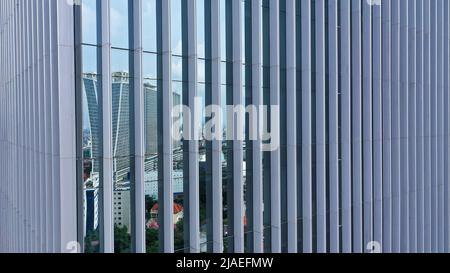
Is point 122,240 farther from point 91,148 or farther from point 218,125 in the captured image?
point 218,125

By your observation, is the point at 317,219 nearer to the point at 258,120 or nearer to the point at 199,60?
the point at 258,120

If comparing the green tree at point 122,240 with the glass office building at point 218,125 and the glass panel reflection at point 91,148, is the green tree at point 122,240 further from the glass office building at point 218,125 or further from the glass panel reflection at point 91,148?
the glass panel reflection at point 91,148

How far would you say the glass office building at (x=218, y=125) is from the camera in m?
9.17

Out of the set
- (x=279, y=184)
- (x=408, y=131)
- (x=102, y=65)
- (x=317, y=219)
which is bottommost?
(x=317, y=219)

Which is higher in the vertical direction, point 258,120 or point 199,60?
point 199,60

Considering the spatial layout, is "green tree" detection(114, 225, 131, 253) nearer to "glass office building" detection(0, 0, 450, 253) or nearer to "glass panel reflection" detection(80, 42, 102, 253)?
"glass office building" detection(0, 0, 450, 253)

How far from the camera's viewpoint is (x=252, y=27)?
11.4 metres

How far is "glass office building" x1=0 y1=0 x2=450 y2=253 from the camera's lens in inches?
361

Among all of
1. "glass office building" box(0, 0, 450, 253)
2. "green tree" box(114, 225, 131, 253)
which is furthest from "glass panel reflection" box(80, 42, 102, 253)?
"green tree" box(114, 225, 131, 253)

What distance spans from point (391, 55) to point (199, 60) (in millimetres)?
8177

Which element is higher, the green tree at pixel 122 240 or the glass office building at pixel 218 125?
the glass office building at pixel 218 125

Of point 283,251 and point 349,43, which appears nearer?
point 283,251

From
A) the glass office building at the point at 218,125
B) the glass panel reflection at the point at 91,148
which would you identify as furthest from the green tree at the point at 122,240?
the glass panel reflection at the point at 91,148

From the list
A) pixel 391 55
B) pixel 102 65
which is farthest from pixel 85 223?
pixel 391 55
